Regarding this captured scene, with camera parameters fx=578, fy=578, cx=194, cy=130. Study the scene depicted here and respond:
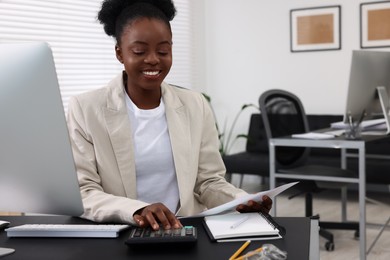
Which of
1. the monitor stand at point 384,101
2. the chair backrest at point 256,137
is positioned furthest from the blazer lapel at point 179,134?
the chair backrest at point 256,137

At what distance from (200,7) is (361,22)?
5.63 feet

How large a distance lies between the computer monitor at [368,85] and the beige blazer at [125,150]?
5.31 ft

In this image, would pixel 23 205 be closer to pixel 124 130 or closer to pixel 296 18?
pixel 124 130

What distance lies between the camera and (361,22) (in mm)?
5395

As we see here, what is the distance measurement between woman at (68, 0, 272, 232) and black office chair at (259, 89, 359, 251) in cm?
191

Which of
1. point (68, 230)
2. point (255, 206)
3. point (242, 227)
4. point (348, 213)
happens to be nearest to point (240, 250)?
point (242, 227)

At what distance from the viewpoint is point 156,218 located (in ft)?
4.31

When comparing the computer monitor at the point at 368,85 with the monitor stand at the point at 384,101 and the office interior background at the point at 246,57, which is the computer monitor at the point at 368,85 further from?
the office interior background at the point at 246,57

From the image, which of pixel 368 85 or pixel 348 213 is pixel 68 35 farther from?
pixel 348 213

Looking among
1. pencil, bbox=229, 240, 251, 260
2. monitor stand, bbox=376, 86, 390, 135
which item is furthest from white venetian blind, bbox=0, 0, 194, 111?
pencil, bbox=229, 240, 251, 260

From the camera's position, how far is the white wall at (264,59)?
5.57m

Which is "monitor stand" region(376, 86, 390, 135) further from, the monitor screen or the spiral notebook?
the spiral notebook

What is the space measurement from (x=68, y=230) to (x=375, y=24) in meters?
4.65

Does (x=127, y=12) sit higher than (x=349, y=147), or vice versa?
(x=127, y=12)
